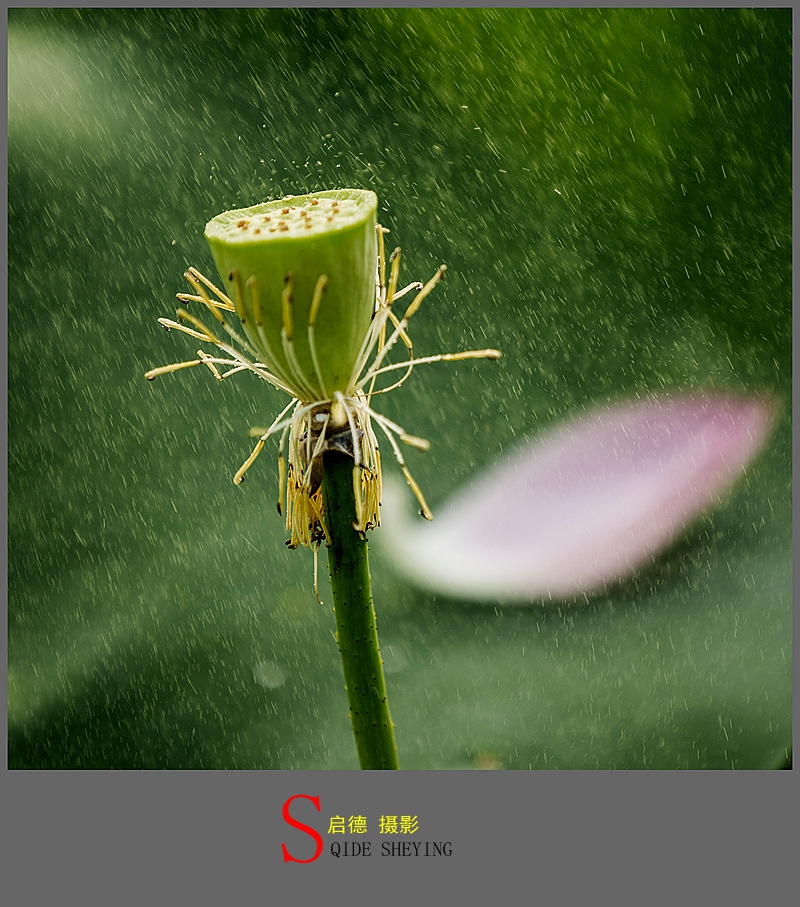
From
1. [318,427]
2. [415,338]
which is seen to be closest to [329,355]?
[318,427]

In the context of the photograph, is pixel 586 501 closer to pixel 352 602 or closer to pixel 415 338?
pixel 415 338

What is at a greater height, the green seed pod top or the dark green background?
the green seed pod top

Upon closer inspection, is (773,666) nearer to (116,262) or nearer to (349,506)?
(349,506)

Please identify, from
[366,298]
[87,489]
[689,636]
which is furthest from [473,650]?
[366,298]

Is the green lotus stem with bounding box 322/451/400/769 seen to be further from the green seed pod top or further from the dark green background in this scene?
the dark green background
